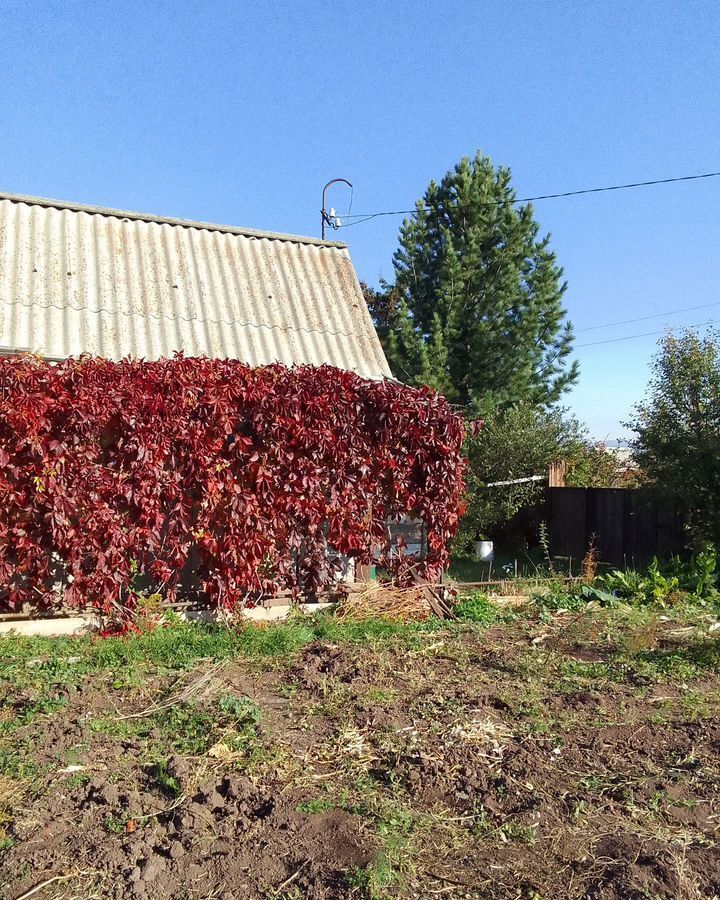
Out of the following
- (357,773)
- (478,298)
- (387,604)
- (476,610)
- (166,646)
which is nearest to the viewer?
(357,773)

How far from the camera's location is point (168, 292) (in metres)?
9.65

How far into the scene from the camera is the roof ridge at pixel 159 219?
408 inches

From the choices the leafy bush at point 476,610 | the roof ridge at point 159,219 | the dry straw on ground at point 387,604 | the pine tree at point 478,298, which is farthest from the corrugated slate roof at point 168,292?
the pine tree at point 478,298

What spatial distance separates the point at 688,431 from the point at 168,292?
751cm

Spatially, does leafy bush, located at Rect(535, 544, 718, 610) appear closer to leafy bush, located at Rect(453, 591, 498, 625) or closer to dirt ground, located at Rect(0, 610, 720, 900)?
leafy bush, located at Rect(453, 591, 498, 625)

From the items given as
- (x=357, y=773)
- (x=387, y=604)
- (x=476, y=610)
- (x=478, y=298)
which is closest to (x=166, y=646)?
(x=387, y=604)

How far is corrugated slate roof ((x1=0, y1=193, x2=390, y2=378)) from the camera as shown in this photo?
848 cm

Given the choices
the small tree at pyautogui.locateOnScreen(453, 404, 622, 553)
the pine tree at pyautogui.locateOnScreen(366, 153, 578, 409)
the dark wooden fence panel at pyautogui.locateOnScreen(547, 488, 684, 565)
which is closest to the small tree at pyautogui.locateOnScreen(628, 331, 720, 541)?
the dark wooden fence panel at pyautogui.locateOnScreen(547, 488, 684, 565)

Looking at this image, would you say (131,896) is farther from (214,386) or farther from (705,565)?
(705,565)

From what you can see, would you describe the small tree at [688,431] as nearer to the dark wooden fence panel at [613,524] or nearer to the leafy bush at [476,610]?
the dark wooden fence panel at [613,524]

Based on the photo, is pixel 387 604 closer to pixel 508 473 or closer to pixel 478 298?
pixel 508 473

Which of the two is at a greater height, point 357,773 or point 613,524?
point 613,524

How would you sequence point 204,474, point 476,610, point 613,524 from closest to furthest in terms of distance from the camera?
point 204,474 → point 476,610 → point 613,524

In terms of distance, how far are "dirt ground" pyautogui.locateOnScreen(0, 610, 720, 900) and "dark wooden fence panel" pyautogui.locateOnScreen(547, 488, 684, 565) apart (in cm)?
662
